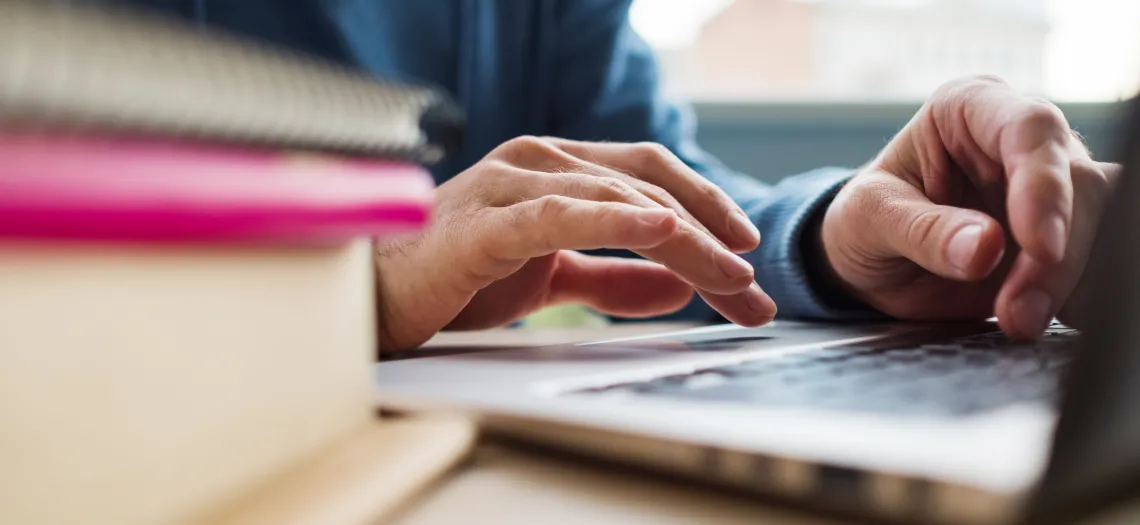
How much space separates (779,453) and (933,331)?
0.25 metres

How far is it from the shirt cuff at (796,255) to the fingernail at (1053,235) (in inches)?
6.2

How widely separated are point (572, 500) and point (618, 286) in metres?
0.29

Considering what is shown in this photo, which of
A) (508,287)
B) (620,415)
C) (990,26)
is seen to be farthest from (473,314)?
(990,26)

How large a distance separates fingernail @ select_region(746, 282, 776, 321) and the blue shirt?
10 cm

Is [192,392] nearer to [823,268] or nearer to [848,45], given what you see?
[823,268]

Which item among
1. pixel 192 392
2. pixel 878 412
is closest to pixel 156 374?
pixel 192 392

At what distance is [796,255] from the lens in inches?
18.6

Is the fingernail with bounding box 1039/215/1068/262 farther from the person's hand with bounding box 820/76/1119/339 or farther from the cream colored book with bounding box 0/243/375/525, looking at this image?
the cream colored book with bounding box 0/243/375/525

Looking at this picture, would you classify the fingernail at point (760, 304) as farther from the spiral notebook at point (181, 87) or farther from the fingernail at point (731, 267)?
the spiral notebook at point (181, 87)

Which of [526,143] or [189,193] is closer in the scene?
[189,193]

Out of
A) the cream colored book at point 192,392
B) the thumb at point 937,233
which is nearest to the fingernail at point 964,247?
the thumb at point 937,233

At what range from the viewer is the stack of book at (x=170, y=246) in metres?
0.10

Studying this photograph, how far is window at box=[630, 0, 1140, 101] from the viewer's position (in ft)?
1.98

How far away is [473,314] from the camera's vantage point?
0.42 meters
